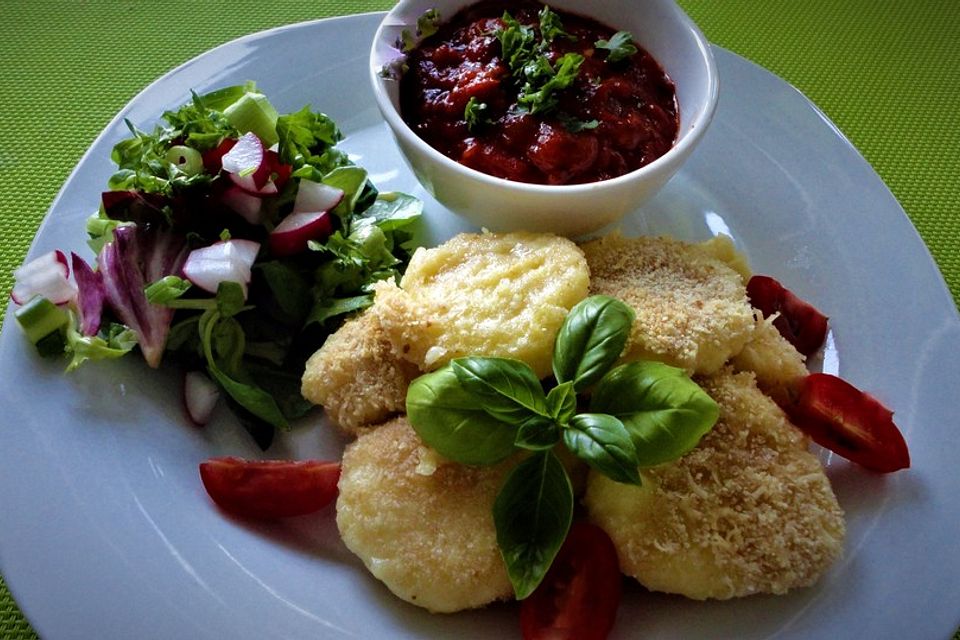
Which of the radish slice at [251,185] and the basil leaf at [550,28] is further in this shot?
the basil leaf at [550,28]

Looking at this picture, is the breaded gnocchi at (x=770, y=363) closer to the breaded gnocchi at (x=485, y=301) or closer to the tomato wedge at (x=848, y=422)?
the tomato wedge at (x=848, y=422)

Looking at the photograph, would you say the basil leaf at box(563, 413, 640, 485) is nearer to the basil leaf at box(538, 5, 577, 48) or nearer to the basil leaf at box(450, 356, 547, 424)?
the basil leaf at box(450, 356, 547, 424)

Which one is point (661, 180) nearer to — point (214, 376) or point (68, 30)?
point (214, 376)

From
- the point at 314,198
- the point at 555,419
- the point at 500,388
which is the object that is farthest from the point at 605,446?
the point at 314,198

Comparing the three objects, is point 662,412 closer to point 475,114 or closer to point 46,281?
point 475,114

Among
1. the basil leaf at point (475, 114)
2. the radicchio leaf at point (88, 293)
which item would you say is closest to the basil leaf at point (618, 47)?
the basil leaf at point (475, 114)

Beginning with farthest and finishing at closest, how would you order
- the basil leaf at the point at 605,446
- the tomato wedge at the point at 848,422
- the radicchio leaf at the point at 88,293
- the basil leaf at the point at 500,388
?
1. the radicchio leaf at the point at 88,293
2. the tomato wedge at the point at 848,422
3. the basil leaf at the point at 500,388
4. the basil leaf at the point at 605,446

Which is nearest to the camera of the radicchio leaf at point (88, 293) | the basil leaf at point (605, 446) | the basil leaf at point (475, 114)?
the basil leaf at point (605, 446)

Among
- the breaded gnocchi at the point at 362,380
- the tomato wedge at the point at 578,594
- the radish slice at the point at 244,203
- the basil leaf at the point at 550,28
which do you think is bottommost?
the tomato wedge at the point at 578,594
